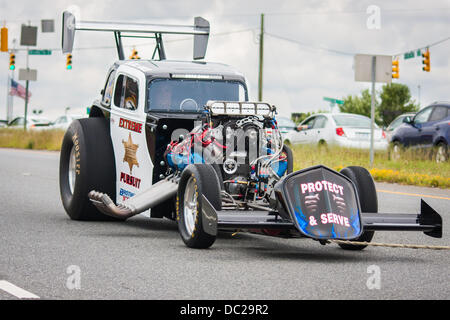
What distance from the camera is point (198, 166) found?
8953 millimetres

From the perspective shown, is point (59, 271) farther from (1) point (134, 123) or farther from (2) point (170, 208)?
(1) point (134, 123)

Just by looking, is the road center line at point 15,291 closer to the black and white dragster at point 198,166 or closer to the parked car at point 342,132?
the black and white dragster at point 198,166

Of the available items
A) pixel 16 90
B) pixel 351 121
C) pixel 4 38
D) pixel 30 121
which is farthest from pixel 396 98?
pixel 351 121

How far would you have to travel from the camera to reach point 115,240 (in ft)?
32.1

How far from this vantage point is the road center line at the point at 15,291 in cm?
659

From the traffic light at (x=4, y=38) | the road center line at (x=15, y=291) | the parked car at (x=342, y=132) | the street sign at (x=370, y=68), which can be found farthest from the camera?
the traffic light at (x=4, y=38)

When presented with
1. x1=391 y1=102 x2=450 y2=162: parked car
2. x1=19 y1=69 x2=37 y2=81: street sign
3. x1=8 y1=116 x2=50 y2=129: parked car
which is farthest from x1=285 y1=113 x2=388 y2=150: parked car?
x1=8 y1=116 x2=50 y2=129: parked car

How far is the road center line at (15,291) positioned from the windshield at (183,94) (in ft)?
14.3

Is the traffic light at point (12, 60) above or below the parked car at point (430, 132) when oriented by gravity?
above

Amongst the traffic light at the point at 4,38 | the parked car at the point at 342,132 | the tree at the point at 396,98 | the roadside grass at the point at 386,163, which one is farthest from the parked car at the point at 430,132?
the tree at the point at 396,98

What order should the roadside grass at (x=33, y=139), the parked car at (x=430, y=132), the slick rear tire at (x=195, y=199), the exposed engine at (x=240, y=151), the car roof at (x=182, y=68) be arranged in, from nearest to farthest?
the slick rear tire at (x=195, y=199) → the exposed engine at (x=240, y=151) → the car roof at (x=182, y=68) → the parked car at (x=430, y=132) → the roadside grass at (x=33, y=139)

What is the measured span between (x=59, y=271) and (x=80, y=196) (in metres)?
3.87

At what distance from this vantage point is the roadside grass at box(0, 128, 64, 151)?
3876cm
